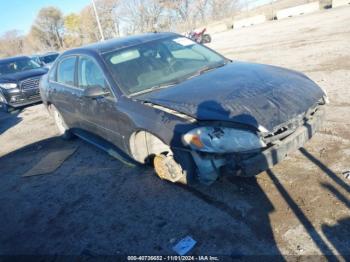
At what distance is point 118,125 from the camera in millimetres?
4078

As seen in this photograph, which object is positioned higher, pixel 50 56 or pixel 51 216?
pixel 50 56

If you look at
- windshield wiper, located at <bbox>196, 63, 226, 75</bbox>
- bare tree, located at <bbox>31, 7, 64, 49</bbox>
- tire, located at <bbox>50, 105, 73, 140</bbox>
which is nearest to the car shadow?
windshield wiper, located at <bbox>196, 63, 226, 75</bbox>

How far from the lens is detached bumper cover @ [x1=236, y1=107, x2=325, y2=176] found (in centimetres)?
297

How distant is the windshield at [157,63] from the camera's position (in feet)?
13.2

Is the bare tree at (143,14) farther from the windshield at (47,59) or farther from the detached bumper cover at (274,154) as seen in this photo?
the detached bumper cover at (274,154)

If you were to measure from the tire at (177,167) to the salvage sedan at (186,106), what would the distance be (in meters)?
0.01

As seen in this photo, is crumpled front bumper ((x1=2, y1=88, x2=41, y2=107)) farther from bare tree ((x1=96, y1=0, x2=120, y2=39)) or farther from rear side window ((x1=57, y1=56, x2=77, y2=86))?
bare tree ((x1=96, y1=0, x2=120, y2=39))

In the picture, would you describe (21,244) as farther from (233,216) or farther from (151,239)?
(233,216)

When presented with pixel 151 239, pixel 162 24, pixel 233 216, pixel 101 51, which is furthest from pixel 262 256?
pixel 162 24

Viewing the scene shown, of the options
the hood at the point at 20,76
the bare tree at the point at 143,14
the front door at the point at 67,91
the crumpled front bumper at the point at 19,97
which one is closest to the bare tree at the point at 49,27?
the bare tree at the point at 143,14

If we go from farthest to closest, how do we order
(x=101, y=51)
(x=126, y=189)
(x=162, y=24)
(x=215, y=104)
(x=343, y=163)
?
(x=162, y=24) < (x=101, y=51) < (x=126, y=189) < (x=343, y=163) < (x=215, y=104)

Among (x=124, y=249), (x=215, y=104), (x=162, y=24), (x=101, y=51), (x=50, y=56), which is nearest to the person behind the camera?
(x=124, y=249)

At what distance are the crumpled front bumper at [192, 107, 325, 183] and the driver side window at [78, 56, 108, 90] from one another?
176 centimetres

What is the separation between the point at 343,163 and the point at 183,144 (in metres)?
1.86
